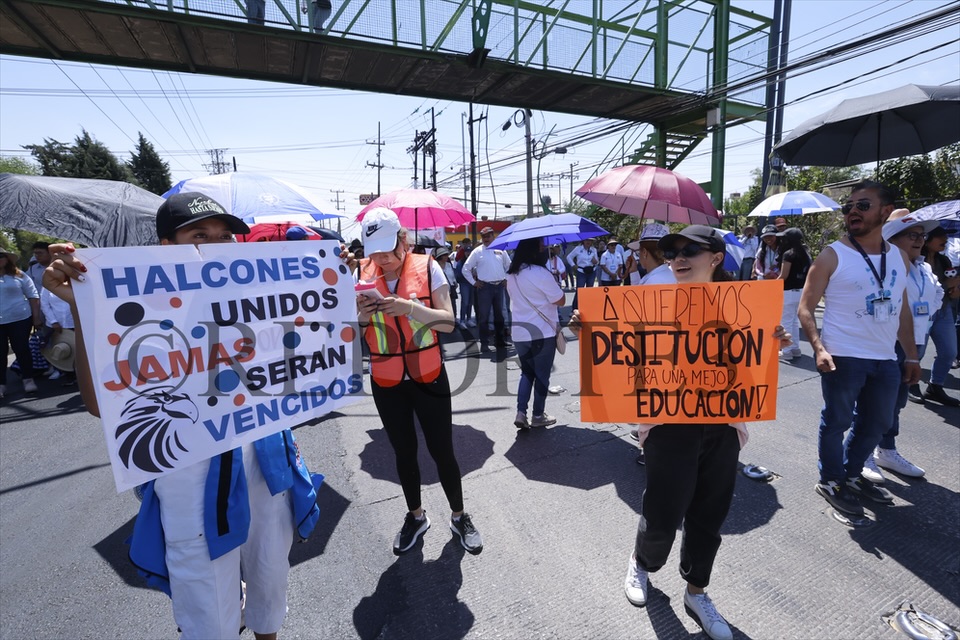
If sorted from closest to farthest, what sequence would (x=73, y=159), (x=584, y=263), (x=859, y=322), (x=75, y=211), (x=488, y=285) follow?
(x=859, y=322) < (x=75, y=211) < (x=488, y=285) < (x=584, y=263) < (x=73, y=159)

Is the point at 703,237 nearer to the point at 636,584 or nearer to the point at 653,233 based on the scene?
the point at 636,584

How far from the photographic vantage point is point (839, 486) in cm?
295

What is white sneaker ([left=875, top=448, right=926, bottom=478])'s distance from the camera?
329 cm

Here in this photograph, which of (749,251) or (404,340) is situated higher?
(749,251)

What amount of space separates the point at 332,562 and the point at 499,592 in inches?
39.1

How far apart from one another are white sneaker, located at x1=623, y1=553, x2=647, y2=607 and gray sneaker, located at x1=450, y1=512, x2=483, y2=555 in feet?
2.72

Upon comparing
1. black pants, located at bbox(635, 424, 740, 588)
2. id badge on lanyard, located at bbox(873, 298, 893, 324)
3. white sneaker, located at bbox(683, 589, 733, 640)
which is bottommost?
white sneaker, located at bbox(683, 589, 733, 640)

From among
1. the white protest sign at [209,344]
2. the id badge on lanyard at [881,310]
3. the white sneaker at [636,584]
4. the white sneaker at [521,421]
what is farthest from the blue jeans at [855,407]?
the white protest sign at [209,344]

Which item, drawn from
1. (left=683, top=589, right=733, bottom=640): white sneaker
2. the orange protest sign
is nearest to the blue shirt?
the orange protest sign

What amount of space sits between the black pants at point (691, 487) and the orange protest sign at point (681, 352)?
0.28ft

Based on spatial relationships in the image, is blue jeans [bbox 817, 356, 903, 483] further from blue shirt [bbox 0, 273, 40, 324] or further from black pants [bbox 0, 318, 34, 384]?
black pants [bbox 0, 318, 34, 384]

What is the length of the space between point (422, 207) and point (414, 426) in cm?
337

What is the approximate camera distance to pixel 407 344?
2.42 m

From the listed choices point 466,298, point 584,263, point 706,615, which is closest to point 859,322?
point 706,615
